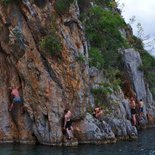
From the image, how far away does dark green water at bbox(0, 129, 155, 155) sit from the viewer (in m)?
24.7

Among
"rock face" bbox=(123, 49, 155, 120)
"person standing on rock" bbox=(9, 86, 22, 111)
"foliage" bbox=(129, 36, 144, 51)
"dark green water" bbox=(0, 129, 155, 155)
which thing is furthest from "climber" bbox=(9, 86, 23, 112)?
"foliage" bbox=(129, 36, 144, 51)

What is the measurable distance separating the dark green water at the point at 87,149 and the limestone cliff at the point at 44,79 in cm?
105

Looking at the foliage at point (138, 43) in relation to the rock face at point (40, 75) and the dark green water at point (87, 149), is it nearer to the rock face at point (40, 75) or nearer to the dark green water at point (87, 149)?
the rock face at point (40, 75)

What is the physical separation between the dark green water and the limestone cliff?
105 cm

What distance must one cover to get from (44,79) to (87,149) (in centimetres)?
585

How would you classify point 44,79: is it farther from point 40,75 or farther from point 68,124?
point 68,124

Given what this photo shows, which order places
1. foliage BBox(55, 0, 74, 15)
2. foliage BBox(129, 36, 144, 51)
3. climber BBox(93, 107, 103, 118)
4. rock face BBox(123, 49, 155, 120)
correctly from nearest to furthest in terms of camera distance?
foliage BBox(55, 0, 74, 15) < climber BBox(93, 107, 103, 118) < rock face BBox(123, 49, 155, 120) < foliage BBox(129, 36, 144, 51)

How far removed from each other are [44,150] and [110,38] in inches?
674

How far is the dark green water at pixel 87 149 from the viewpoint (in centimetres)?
2467

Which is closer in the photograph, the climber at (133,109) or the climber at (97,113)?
the climber at (97,113)

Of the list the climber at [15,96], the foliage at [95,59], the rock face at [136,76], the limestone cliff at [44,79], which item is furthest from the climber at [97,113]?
the rock face at [136,76]

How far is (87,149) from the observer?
25.9 metres

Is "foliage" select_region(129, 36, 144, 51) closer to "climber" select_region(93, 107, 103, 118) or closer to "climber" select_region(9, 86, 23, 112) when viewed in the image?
"climber" select_region(93, 107, 103, 118)

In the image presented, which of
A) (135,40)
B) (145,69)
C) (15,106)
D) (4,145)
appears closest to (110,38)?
(145,69)
